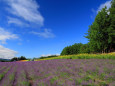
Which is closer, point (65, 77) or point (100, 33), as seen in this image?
point (65, 77)

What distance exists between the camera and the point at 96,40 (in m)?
23.7

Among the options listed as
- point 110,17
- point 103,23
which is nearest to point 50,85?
point 103,23

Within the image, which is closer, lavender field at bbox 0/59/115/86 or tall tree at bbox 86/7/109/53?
lavender field at bbox 0/59/115/86

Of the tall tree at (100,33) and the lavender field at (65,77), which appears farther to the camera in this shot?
the tall tree at (100,33)

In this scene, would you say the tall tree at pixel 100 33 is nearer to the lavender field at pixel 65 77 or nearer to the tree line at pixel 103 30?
the tree line at pixel 103 30

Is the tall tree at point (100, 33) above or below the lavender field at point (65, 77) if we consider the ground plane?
above

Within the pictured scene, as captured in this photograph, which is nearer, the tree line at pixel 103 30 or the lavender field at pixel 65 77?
the lavender field at pixel 65 77

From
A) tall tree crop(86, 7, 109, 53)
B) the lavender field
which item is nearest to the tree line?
tall tree crop(86, 7, 109, 53)

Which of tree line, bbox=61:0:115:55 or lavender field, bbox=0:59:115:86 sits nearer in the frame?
lavender field, bbox=0:59:115:86

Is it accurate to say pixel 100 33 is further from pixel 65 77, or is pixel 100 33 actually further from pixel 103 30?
pixel 65 77

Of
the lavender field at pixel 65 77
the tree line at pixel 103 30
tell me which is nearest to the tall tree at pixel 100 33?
the tree line at pixel 103 30

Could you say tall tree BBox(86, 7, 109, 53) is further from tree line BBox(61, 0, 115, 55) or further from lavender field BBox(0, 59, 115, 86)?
lavender field BBox(0, 59, 115, 86)

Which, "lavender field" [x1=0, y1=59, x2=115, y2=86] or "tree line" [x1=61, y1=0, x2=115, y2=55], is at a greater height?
"tree line" [x1=61, y1=0, x2=115, y2=55]

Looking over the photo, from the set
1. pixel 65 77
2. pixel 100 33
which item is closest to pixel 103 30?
pixel 100 33
